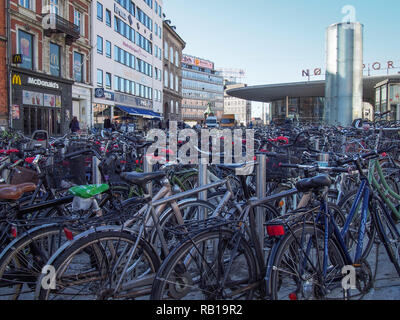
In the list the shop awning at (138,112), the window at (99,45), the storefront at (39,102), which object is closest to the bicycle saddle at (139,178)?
the storefront at (39,102)

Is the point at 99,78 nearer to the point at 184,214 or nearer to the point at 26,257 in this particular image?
the point at 184,214

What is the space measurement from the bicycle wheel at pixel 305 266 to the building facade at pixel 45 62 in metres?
20.8

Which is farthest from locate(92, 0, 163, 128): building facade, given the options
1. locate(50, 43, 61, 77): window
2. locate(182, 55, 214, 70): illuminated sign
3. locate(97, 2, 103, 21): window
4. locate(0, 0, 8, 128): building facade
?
locate(182, 55, 214, 70): illuminated sign

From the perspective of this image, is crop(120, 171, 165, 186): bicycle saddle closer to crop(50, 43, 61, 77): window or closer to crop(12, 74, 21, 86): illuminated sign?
crop(12, 74, 21, 86): illuminated sign

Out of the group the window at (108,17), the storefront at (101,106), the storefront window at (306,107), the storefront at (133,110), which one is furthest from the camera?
the storefront window at (306,107)

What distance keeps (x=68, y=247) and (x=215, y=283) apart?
3.41 feet

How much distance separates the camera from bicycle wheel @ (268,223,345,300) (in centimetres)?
253

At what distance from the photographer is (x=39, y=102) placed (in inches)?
894

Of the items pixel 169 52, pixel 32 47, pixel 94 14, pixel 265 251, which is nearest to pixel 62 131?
pixel 32 47

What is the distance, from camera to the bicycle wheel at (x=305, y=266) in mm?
2533

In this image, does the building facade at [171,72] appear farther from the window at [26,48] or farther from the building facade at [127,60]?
the window at [26,48]

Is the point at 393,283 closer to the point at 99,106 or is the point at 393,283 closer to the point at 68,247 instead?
the point at 68,247

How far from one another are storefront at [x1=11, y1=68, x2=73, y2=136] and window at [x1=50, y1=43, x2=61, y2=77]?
624 millimetres

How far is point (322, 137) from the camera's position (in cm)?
895
